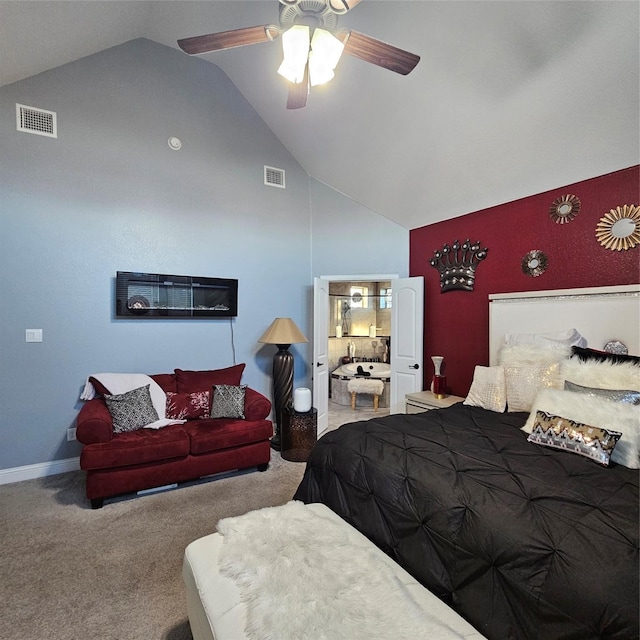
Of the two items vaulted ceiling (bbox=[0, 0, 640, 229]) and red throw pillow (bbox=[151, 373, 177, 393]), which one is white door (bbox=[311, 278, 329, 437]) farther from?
red throw pillow (bbox=[151, 373, 177, 393])

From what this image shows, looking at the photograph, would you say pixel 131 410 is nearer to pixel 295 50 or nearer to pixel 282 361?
pixel 282 361

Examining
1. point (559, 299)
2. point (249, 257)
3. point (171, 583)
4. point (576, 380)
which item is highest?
point (249, 257)

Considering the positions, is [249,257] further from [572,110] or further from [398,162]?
[572,110]

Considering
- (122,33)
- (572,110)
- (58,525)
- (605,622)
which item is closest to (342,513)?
(605,622)

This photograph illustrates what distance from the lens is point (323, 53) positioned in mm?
1796

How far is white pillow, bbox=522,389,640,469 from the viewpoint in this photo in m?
1.67

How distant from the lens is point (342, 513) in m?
1.87

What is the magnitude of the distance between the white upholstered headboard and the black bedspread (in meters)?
1.20

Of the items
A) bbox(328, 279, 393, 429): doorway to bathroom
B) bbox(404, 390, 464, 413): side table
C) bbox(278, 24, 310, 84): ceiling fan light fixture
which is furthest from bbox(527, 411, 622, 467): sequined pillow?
bbox(328, 279, 393, 429): doorway to bathroom

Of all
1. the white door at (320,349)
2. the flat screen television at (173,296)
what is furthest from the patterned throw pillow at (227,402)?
the white door at (320,349)

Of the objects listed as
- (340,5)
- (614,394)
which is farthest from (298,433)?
(340,5)

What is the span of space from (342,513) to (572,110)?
2894 millimetres

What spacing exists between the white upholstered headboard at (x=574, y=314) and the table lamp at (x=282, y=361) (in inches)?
77.9

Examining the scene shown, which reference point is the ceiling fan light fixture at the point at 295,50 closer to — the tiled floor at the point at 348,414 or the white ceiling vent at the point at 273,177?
the white ceiling vent at the point at 273,177
